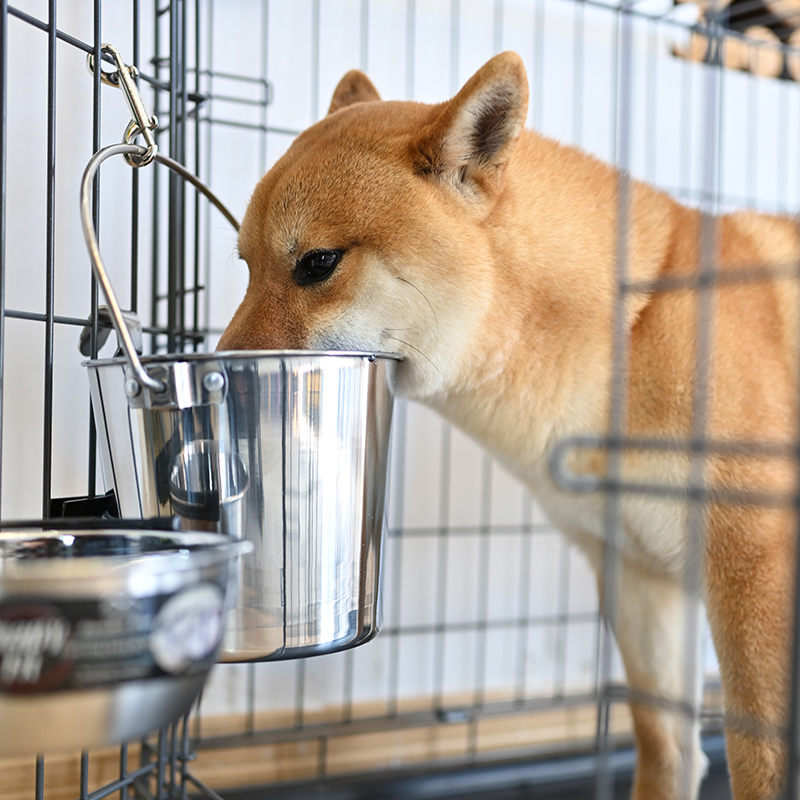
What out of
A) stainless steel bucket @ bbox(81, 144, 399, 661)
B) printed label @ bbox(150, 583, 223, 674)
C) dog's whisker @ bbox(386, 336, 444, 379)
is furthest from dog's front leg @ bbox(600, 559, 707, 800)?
printed label @ bbox(150, 583, 223, 674)

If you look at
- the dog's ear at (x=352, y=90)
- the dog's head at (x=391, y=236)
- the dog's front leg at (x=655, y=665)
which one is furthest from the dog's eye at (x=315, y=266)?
the dog's front leg at (x=655, y=665)

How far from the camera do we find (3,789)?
1140 millimetres

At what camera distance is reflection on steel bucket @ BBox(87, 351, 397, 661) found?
0.70m

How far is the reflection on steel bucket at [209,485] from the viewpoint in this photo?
2.32ft

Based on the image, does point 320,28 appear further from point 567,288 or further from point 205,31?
point 567,288

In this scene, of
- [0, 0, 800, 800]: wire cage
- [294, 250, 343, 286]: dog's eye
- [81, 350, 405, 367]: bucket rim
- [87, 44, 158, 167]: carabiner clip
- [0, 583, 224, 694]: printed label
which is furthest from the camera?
[0, 0, 800, 800]: wire cage

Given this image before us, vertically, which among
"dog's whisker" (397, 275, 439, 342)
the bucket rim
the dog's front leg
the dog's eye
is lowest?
the dog's front leg

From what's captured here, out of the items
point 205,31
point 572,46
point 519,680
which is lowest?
point 519,680

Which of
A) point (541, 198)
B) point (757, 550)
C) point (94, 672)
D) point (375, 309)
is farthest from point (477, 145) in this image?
point (94, 672)

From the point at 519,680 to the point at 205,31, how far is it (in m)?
1.42

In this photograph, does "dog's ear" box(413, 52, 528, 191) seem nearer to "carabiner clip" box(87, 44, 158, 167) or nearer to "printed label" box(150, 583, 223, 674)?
"carabiner clip" box(87, 44, 158, 167)

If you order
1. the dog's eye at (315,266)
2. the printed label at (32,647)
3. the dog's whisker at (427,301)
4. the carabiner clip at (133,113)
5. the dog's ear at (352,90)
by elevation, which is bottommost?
the printed label at (32,647)

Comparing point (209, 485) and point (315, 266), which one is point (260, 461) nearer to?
point (209, 485)

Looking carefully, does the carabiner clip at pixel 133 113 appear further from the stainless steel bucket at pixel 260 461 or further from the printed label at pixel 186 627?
the printed label at pixel 186 627
